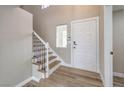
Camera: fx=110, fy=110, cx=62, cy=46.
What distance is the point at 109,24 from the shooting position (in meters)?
2.39

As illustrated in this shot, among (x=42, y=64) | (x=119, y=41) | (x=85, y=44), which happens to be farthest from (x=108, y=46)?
(x=42, y=64)

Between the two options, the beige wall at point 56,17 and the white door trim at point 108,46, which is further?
the beige wall at point 56,17

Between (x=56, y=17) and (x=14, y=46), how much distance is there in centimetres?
263

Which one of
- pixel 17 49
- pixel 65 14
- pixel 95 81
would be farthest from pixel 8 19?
pixel 95 81

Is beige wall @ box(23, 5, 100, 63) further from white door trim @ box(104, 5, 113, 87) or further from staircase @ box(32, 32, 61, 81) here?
white door trim @ box(104, 5, 113, 87)

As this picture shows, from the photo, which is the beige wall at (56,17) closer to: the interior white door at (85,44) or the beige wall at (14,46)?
the interior white door at (85,44)

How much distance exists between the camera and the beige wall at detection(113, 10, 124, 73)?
3.46 metres

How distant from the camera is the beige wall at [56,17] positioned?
4.14 meters

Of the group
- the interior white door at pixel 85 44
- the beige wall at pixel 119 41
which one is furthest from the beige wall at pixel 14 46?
the beige wall at pixel 119 41

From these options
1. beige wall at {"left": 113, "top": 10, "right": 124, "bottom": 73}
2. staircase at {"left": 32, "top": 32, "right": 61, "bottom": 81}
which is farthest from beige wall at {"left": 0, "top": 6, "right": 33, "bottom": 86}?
beige wall at {"left": 113, "top": 10, "right": 124, "bottom": 73}

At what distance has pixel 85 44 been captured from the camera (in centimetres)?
413

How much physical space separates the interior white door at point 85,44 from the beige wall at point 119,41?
633 millimetres

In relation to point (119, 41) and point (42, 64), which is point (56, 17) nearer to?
point (42, 64)
